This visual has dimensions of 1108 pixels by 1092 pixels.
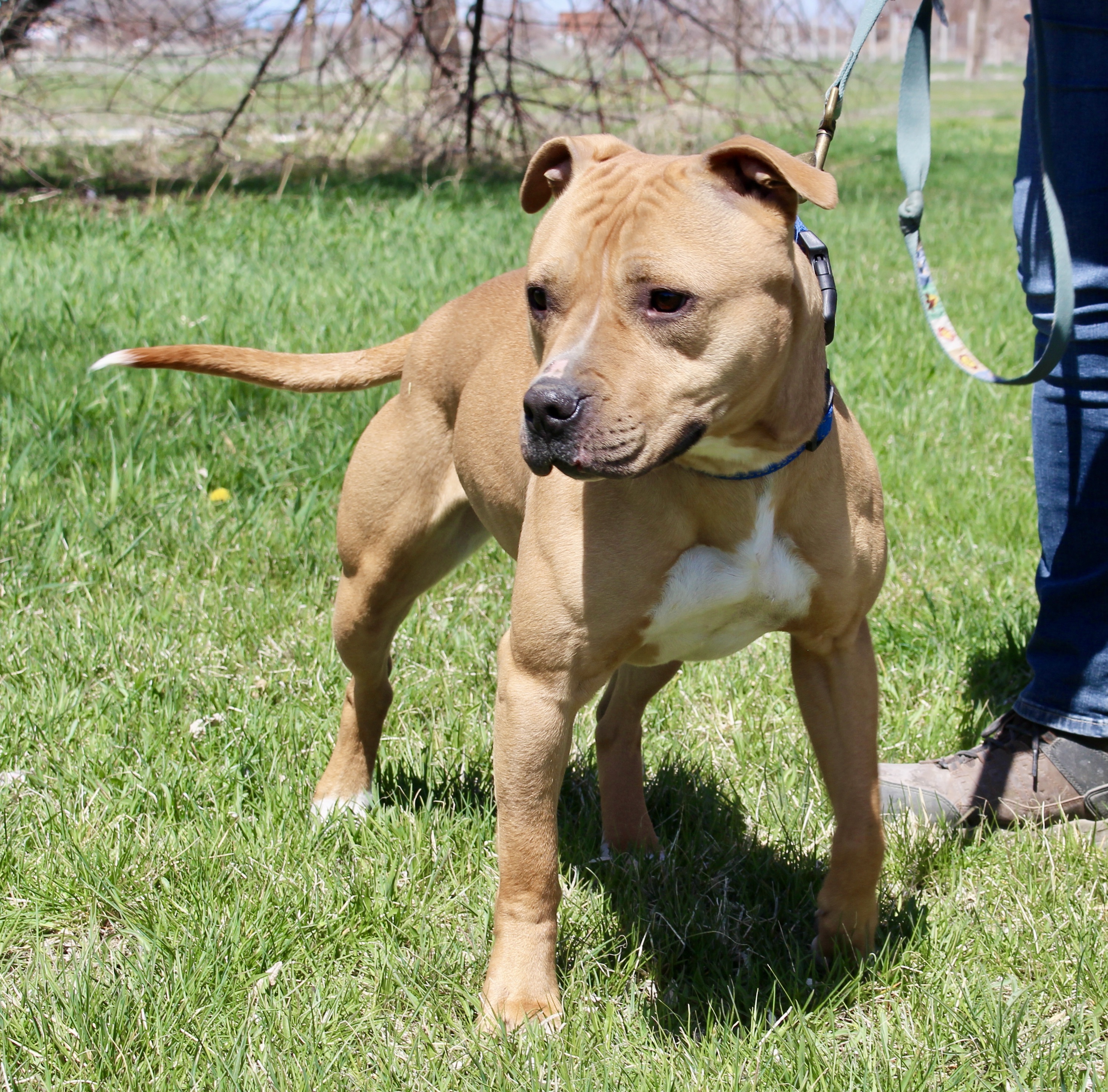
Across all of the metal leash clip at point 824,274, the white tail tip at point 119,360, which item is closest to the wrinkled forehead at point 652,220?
the metal leash clip at point 824,274

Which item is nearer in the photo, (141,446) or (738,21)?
(141,446)

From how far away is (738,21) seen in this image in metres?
9.73

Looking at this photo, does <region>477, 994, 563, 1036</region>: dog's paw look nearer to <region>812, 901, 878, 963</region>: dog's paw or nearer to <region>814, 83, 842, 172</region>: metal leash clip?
<region>812, 901, 878, 963</region>: dog's paw

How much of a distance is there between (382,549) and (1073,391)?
1720 mm

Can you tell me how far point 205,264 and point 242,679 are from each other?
3811 mm

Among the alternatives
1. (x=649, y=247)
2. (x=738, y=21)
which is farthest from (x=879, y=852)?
(x=738, y=21)

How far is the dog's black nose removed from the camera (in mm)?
2018

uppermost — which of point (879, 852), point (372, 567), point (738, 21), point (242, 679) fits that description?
point (738, 21)

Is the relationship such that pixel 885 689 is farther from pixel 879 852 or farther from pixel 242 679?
pixel 242 679

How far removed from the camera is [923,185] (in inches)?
121

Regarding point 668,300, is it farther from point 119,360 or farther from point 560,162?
point 119,360

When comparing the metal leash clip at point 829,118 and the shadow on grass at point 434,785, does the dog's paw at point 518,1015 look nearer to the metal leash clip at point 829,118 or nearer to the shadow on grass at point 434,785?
the shadow on grass at point 434,785

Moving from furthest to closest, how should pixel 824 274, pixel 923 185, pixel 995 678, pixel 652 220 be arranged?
1. pixel 995 678
2. pixel 923 185
3. pixel 824 274
4. pixel 652 220

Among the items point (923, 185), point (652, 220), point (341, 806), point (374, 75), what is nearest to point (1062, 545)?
point (923, 185)
